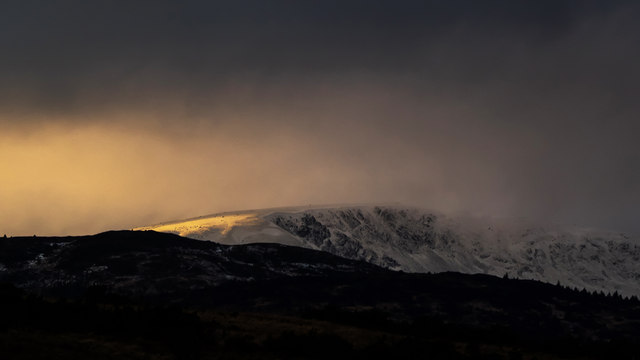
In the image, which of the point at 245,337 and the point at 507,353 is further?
the point at 507,353

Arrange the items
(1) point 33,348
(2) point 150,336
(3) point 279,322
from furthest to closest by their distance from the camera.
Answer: (3) point 279,322 < (2) point 150,336 < (1) point 33,348

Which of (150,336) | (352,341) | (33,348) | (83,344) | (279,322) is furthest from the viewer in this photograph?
(279,322)

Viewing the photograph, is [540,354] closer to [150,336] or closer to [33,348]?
[150,336]

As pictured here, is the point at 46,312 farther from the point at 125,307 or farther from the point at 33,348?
the point at 33,348

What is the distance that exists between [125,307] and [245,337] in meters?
20.0

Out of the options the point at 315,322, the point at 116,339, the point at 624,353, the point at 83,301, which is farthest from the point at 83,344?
the point at 624,353

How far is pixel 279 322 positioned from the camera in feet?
355

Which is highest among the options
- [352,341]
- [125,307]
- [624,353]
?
[125,307]

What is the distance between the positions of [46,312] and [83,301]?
1459cm

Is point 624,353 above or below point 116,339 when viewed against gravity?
below

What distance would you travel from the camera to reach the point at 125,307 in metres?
105

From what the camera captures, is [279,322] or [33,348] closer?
[33,348]

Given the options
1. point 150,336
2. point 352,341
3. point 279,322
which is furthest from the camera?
point 279,322

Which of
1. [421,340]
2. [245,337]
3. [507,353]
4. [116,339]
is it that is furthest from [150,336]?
[507,353]
